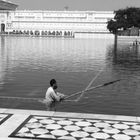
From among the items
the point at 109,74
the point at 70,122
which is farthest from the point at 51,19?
the point at 70,122

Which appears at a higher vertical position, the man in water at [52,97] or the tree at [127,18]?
the tree at [127,18]

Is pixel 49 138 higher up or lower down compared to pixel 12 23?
lower down

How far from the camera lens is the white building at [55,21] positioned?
18525 centimetres

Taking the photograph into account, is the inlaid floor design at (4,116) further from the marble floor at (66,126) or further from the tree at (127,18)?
the tree at (127,18)

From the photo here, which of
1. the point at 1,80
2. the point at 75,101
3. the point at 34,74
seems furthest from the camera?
the point at 34,74

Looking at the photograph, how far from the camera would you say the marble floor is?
29.5 feet

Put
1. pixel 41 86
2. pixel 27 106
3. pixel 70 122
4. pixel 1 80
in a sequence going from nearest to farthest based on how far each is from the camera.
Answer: pixel 70 122 → pixel 27 106 → pixel 41 86 → pixel 1 80

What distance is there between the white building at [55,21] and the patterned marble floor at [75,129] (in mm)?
174570

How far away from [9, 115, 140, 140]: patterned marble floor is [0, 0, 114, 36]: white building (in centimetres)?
17457

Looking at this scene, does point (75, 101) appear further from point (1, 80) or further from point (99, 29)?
point (99, 29)

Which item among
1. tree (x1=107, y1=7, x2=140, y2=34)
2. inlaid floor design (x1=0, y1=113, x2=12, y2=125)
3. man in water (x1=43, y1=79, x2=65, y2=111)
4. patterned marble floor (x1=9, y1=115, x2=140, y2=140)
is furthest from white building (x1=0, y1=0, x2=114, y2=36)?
patterned marble floor (x1=9, y1=115, x2=140, y2=140)

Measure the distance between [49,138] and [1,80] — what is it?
10470 millimetres

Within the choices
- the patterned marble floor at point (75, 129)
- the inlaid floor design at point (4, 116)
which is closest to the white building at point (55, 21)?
the inlaid floor design at point (4, 116)

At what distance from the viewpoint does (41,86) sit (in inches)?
683
